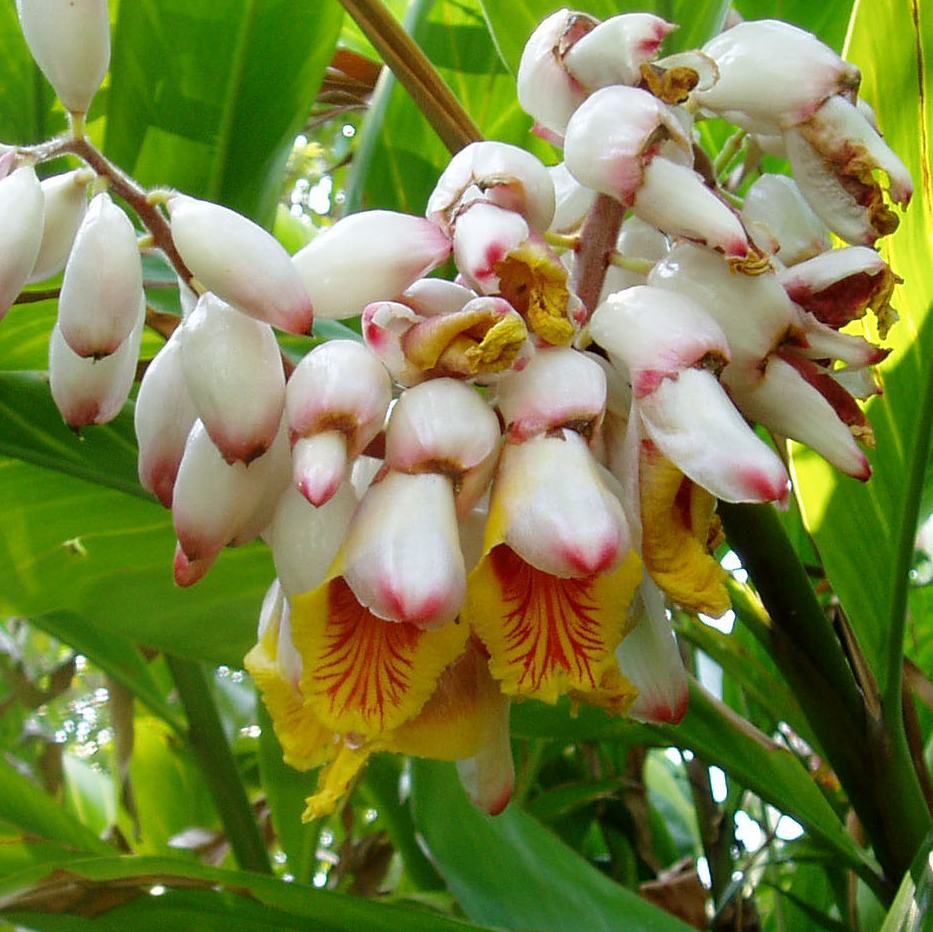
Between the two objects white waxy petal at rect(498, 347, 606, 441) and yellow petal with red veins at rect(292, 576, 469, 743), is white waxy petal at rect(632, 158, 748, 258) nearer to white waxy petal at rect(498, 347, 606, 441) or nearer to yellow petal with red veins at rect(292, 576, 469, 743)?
white waxy petal at rect(498, 347, 606, 441)

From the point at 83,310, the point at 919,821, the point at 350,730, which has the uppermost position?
the point at 83,310

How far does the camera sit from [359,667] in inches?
17.2

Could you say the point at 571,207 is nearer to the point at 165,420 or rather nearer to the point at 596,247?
the point at 596,247

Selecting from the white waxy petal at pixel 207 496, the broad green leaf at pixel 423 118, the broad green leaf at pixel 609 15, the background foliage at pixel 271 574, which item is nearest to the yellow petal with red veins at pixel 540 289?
the white waxy petal at pixel 207 496

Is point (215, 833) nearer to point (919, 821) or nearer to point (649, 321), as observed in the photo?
point (919, 821)

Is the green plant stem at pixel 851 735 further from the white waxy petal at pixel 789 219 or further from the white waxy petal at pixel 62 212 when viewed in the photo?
the white waxy petal at pixel 62 212

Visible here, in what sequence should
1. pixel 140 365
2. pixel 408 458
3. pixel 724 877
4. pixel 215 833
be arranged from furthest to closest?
1. pixel 215 833
2. pixel 724 877
3. pixel 140 365
4. pixel 408 458

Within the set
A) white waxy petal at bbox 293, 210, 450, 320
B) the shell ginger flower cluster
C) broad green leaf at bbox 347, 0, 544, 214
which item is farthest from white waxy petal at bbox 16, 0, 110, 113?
broad green leaf at bbox 347, 0, 544, 214

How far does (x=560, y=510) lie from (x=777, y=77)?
203mm

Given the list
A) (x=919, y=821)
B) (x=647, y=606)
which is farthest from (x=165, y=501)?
(x=919, y=821)

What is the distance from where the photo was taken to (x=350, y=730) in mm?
433

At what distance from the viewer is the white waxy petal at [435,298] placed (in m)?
0.44

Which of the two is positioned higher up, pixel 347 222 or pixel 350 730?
pixel 347 222

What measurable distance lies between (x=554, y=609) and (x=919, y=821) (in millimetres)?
395
